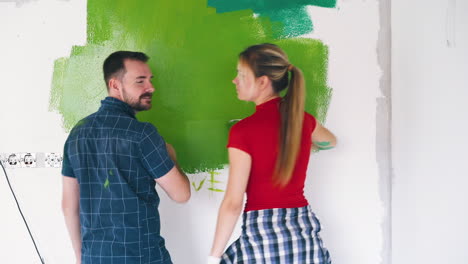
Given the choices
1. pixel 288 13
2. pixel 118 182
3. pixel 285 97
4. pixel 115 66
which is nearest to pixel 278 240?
pixel 285 97

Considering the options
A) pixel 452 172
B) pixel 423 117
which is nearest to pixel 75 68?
pixel 423 117

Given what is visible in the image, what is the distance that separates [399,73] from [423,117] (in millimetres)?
219

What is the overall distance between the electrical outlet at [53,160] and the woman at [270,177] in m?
0.98

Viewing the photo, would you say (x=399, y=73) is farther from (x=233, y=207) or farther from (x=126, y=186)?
(x=126, y=186)

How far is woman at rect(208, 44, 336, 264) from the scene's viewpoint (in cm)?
112

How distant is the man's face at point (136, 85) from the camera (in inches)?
52.5

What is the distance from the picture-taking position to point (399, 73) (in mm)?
1523

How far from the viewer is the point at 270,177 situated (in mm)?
1124

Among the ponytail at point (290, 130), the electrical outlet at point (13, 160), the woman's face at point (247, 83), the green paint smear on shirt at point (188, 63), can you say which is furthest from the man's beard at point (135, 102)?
the electrical outlet at point (13, 160)

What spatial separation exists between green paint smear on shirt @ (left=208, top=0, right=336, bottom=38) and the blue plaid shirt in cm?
76

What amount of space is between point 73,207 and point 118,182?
28cm

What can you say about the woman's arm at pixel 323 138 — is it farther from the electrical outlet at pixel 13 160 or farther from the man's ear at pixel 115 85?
the electrical outlet at pixel 13 160

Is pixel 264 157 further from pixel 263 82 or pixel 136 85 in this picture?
pixel 136 85

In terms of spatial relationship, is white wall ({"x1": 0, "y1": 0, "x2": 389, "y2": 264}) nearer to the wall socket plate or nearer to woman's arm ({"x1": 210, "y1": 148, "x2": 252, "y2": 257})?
the wall socket plate
